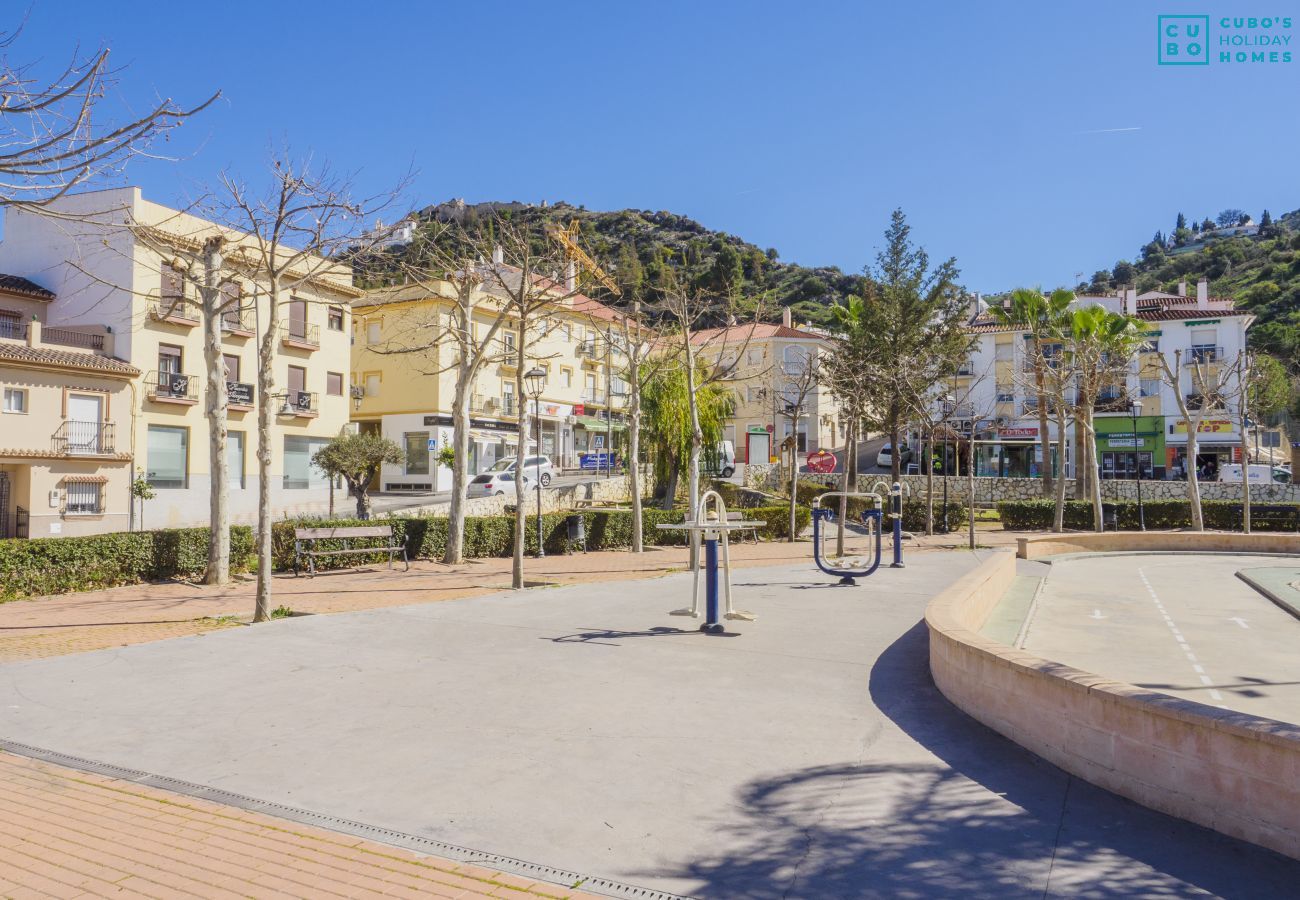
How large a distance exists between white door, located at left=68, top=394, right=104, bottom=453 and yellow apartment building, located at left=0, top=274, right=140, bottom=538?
0.03m

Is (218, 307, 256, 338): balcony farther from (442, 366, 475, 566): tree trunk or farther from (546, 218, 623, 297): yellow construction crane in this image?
(546, 218, 623, 297): yellow construction crane

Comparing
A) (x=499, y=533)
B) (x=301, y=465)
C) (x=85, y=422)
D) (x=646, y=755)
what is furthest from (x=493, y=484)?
(x=646, y=755)

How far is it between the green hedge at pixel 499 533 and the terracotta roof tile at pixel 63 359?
15.5m

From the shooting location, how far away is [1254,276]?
8594cm

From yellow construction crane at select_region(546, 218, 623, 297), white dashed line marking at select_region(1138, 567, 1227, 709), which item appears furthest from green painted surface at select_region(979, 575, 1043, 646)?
yellow construction crane at select_region(546, 218, 623, 297)

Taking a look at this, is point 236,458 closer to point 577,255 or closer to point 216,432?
point 216,432

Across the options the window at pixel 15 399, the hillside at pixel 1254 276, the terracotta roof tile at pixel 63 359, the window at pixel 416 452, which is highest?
the hillside at pixel 1254 276

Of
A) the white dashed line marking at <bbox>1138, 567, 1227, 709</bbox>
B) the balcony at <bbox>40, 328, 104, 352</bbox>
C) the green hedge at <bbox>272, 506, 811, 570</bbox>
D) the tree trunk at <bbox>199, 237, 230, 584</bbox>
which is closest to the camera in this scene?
the white dashed line marking at <bbox>1138, 567, 1227, 709</bbox>

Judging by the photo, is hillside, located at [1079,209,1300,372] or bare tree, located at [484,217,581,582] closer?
bare tree, located at [484,217,581,582]

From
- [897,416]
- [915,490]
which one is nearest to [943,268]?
[897,416]

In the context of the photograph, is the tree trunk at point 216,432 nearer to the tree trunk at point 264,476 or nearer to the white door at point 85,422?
the tree trunk at point 264,476

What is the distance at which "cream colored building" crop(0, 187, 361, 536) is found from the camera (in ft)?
98.5

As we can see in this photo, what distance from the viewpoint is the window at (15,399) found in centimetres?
2705

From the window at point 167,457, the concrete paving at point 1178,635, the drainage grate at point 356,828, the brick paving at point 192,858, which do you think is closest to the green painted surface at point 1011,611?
the concrete paving at point 1178,635
